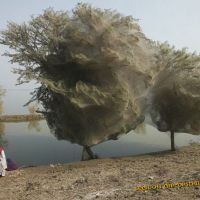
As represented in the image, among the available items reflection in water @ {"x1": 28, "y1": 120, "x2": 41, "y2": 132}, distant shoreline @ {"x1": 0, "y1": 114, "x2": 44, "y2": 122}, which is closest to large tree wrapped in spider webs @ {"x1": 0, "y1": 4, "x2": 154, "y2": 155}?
reflection in water @ {"x1": 28, "y1": 120, "x2": 41, "y2": 132}

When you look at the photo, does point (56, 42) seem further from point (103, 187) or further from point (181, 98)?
point (103, 187)

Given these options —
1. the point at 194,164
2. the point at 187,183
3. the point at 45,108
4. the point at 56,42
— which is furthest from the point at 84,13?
the point at 187,183

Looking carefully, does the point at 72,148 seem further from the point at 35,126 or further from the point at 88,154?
the point at 35,126

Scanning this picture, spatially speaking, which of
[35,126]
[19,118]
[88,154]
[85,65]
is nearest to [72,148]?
[88,154]

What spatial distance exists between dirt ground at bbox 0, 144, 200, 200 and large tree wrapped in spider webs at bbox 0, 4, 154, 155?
246 cm

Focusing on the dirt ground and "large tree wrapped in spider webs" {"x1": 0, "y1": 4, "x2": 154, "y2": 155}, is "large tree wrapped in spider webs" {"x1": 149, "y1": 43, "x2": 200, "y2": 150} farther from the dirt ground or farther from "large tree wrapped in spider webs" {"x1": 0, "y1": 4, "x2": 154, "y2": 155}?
the dirt ground

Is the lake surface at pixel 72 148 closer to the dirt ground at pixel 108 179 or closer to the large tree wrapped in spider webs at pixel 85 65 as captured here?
the large tree wrapped in spider webs at pixel 85 65

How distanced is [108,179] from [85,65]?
24.1 feet

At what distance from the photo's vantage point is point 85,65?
20.8 metres

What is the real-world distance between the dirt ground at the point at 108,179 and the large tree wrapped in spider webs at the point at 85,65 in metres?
2.46

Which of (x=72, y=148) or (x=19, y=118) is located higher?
(x=19, y=118)

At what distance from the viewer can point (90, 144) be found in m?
21.9

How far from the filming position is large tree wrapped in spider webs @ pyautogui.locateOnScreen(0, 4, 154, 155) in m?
20.6

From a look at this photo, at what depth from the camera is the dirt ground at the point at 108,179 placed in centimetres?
1218
